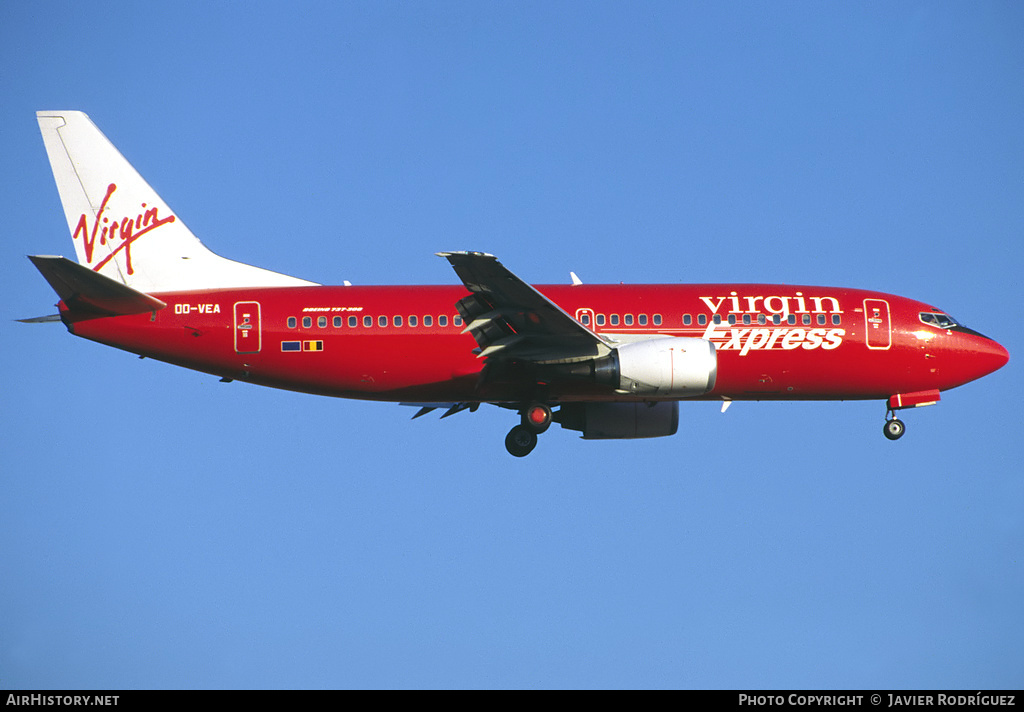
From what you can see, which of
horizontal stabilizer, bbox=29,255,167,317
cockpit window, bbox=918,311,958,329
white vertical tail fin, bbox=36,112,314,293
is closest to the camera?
horizontal stabilizer, bbox=29,255,167,317

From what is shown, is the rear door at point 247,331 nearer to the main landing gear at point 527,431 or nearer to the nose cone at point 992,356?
the main landing gear at point 527,431

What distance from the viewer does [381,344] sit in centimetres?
3766

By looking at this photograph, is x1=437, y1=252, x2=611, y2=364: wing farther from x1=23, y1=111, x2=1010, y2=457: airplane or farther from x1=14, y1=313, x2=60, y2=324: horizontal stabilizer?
x1=14, y1=313, x2=60, y2=324: horizontal stabilizer

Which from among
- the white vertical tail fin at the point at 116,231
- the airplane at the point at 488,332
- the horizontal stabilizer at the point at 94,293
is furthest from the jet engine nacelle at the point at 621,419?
the horizontal stabilizer at the point at 94,293

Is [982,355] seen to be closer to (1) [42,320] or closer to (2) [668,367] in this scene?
(2) [668,367]

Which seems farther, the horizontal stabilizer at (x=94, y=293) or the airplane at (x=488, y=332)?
the airplane at (x=488, y=332)

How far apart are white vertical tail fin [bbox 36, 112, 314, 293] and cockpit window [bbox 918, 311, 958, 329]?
18.9 metres

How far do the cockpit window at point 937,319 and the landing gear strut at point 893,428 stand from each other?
117 inches

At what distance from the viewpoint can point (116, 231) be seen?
39250mm

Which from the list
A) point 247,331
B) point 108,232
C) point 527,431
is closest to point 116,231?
point 108,232

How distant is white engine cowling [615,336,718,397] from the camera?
3666 cm

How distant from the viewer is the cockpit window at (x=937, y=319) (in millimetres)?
40719

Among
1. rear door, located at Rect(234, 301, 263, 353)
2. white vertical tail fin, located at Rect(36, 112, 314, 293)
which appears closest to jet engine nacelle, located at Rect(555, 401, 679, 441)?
white vertical tail fin, located at Rect(36, 112, 314, 293)
